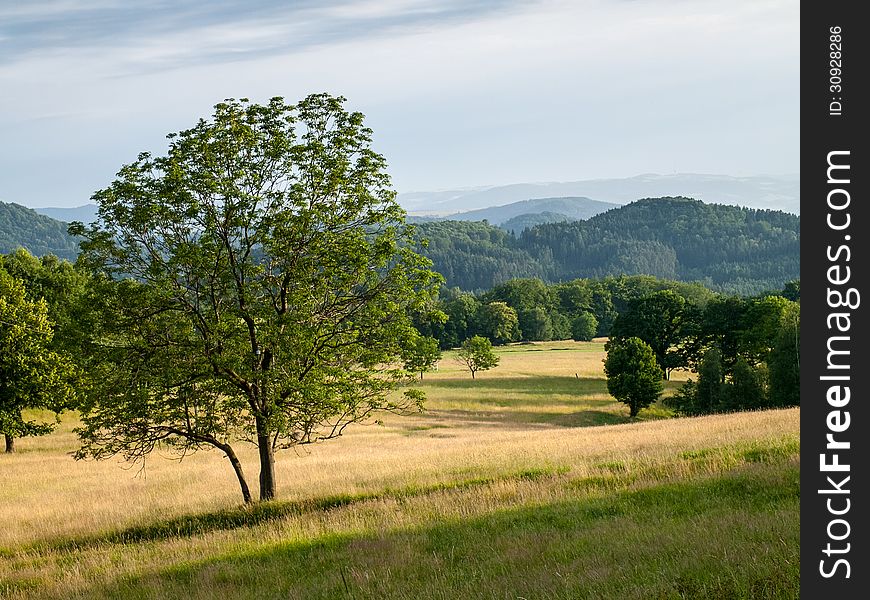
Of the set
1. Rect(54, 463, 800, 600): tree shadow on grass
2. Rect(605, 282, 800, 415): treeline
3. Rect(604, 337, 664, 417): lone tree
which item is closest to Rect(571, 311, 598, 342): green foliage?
Rect(605, 282, 800, 415): treeline

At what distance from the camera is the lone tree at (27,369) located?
33.3 metres

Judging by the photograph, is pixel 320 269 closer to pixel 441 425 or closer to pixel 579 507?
pixel 579 507

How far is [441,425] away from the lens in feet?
164

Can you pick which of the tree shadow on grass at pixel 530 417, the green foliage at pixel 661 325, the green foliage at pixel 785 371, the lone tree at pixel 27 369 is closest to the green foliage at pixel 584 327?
the green foliage at pixel 661 325

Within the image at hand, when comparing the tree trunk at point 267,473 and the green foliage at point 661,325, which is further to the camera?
the green foliage at point 661,325

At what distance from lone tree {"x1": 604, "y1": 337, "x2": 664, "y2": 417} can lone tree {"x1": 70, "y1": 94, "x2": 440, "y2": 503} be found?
40.3 meters

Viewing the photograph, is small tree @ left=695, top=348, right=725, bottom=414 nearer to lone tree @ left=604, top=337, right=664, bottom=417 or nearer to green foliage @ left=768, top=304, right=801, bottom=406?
green foliage @ left=768, top=304, right=801, bottom=406

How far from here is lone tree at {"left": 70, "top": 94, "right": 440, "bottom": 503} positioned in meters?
16.2

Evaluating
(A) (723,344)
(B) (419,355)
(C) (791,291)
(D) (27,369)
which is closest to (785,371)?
(A) (723,344)

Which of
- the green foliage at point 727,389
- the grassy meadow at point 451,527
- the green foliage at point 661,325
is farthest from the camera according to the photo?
the green foliage at point 661,325

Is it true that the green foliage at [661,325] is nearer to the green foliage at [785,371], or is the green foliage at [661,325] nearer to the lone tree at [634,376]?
the lone tree at [634,376]

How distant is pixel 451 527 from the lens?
12398 millimetres

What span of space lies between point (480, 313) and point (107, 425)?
11108 centimetres

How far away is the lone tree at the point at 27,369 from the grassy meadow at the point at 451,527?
6.41 meters
